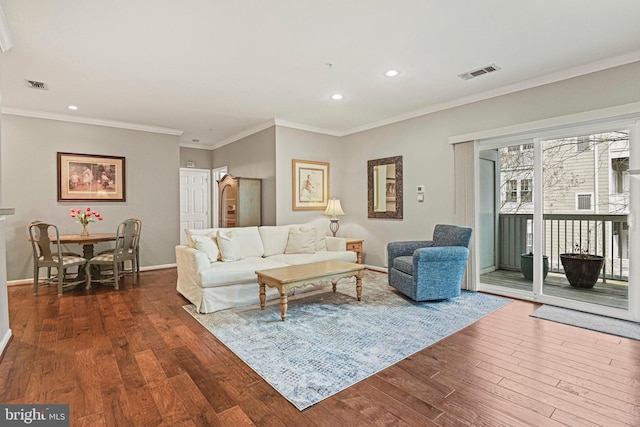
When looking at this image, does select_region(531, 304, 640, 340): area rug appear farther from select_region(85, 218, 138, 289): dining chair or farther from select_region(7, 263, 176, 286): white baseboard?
select_region(7, 263, 176, 286): white baseboard

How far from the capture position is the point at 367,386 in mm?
2152

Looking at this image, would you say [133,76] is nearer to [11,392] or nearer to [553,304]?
[11,392]

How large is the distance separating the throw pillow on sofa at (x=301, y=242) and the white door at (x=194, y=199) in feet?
11.5

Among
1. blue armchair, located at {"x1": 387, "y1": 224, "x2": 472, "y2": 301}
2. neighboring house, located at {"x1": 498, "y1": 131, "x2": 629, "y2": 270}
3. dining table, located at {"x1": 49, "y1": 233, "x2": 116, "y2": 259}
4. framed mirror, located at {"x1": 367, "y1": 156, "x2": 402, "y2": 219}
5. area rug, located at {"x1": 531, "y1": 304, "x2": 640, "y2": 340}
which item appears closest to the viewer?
area rug, located at {"x1": 531, "y1": 304, "x2": 640, "y2": 340}

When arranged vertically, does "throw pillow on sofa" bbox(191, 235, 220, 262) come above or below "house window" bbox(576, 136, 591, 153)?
below

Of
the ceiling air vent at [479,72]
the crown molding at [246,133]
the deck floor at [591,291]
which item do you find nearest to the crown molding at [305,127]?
the crown molding at [246,133]

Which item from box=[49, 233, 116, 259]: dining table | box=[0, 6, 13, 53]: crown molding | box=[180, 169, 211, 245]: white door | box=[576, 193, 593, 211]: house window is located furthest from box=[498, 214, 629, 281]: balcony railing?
box=[180, 169, 211, 245]: white door

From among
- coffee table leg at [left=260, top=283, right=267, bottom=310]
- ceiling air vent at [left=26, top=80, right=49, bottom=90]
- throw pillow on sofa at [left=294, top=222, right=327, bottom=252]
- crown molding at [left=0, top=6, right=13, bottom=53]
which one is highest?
ceiling air vent at [left=26, top=80, right=49, bottom=90]

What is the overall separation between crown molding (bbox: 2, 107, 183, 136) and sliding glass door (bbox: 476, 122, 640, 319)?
Result: 5404 millimetres

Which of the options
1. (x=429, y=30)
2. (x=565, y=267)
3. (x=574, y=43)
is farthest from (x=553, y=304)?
(x=429, y=30)

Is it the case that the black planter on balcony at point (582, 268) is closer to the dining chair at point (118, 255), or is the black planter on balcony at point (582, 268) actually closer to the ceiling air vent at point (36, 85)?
the dining chair at point (118, 255)

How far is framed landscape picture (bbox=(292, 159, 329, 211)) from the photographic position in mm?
5922

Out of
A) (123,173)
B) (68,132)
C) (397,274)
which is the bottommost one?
(397,274)

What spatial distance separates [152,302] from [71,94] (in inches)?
115
